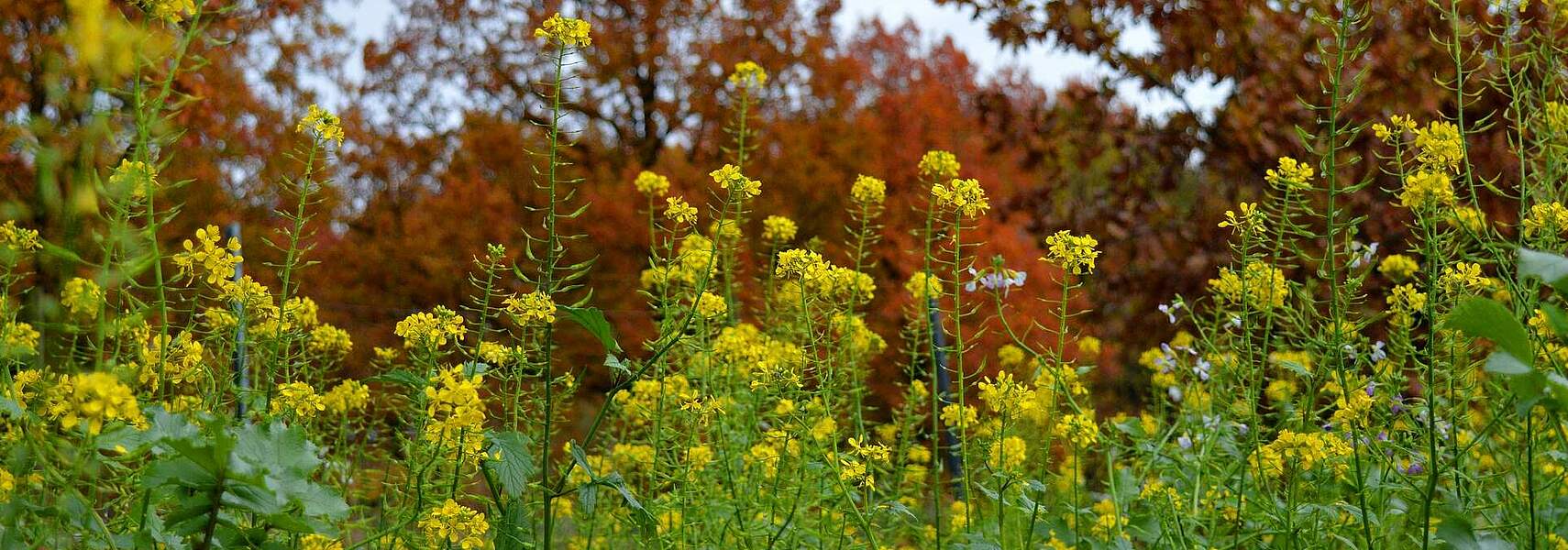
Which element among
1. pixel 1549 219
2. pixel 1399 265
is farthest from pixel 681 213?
pixel 1399 265

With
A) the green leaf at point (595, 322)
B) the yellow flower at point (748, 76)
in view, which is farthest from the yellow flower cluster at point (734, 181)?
the yellow flower at point (748, 76)

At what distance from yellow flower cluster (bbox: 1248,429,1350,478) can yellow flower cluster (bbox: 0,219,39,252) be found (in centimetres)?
201

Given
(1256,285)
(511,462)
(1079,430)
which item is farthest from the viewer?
(1256,285)

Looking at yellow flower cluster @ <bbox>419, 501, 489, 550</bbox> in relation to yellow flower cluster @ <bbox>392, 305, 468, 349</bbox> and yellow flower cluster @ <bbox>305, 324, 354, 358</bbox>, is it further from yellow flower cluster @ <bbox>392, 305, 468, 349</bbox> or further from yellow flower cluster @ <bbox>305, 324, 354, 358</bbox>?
yellow flower cluster @ <bbox>305, 324, 354, 358</bbox>

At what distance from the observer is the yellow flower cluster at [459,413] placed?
1.79 metres

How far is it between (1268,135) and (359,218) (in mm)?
5507

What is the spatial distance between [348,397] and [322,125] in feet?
2.81

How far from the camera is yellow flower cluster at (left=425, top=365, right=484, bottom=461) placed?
1795 mm

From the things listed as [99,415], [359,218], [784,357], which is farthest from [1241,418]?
[359,218]

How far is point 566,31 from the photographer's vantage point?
198cm

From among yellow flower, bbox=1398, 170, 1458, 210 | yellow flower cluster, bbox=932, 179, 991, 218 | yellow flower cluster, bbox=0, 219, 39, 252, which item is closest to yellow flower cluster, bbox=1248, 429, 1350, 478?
yellow flower, bbox=1398, 170, 1458, 210

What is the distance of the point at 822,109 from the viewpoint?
823 cm

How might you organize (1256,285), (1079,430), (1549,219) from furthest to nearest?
1. (1256,285)
2. (1079,430)
3. (1549,219)

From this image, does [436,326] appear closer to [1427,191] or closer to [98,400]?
[98,400]
